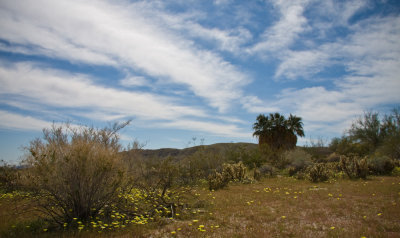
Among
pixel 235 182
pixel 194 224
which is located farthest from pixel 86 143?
pixel 235 182

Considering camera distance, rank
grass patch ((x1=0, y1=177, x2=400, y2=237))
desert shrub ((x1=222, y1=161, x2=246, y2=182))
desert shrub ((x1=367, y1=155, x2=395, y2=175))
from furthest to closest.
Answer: desert shrub ((x1=367, y1=155, x2=395, y2=175)) → desert shrub ((x1=222, y1=161, x2=246, y2=182)) → grass patch ((x1=0, y1=177, x2=400, y2=237))

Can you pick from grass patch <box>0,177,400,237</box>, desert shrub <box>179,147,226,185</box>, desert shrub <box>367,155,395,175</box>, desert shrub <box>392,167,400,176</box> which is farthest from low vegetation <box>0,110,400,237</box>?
desert shrub <box>392,167,400,176</box>

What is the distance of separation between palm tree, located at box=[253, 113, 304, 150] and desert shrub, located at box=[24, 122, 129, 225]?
26.6 metres

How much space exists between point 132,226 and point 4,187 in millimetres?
11800

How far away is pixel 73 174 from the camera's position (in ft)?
17.1

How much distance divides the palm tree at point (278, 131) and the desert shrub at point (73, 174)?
26.6 metres

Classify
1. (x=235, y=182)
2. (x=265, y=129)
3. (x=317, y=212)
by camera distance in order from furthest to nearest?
(x=265, y=129), (x=235, y=182), (x=317, y=212)

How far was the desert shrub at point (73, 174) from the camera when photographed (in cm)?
504

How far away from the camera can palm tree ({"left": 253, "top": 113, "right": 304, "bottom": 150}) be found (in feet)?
98.7

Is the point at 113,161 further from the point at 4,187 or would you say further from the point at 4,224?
the point at 4,187

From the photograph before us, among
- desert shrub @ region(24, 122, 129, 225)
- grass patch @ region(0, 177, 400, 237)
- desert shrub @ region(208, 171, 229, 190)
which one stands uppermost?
desert shrub @ region(24, 122, 129, 225)

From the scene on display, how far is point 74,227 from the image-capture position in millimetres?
5082

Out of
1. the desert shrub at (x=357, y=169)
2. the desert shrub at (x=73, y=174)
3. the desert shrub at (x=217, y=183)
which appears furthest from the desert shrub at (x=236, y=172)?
the desert shrub at (x=73, y=174)

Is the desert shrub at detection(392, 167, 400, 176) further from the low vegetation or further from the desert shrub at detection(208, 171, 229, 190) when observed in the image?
the desert shrub at detection(208, 171, 229, 190)
